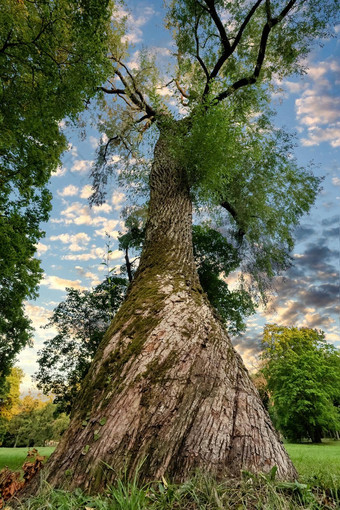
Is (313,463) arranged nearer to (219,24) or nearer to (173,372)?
(173,372)

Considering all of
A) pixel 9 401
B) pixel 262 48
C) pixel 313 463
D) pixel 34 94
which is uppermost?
pixel 262 48

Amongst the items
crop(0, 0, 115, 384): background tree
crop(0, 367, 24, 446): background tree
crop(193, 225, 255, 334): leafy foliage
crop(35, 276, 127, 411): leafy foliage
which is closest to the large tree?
crop(0, 0, 115, 384): background tree

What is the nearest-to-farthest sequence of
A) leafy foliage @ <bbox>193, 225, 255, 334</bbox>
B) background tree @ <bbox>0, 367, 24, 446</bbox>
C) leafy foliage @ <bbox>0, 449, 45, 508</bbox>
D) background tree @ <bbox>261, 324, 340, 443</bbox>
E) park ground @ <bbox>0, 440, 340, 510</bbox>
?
park ground @ <bbox>0, 440, 340, 510</bbox>
leafy foliage @ <bbox>0, 449, 45, 508</bbox>
leafy foliage @ <bbox>193, 225, 255, 334</bbox>
background tree @ <bbox>261, 324, 340, 443</bbox>
background tree @ <bbox>0, 367, 24, 446</bbox>

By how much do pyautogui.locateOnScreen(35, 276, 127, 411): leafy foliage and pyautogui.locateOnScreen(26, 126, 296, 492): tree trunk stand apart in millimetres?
12882

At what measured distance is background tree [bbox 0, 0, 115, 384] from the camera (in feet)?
18.1

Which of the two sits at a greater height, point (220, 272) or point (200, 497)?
point (220, 272)

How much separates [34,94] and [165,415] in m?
7.90

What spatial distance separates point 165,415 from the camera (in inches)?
71.8

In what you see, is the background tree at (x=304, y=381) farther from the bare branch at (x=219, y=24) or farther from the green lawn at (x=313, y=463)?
the bare branch at (x=219, y=24)

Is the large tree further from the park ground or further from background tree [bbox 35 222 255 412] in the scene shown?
background tree [bbox 35 222 255 412]

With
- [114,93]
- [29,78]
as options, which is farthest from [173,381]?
[114,93]

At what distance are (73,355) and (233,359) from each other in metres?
16.1

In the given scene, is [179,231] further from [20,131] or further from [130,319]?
[20,131]

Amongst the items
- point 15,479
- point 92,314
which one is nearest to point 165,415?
point 15,479
